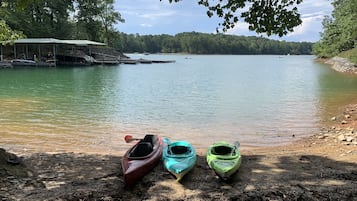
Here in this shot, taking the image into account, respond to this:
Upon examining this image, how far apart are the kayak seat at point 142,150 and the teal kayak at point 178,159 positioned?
349mm

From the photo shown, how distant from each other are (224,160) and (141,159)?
1.60 m

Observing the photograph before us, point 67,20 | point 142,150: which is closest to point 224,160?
point 142,150

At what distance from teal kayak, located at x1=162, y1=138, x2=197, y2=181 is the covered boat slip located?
140ft

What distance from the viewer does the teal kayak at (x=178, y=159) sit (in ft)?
21.2

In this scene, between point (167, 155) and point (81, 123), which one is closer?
point (167, 155)

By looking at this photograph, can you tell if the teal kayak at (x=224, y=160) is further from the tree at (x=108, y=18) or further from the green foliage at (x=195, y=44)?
the green foliage at (x=195, y=44)

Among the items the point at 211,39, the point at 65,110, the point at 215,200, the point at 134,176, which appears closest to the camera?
the point at 215,200

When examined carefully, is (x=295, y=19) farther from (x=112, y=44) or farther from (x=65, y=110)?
(x=112, y=44)

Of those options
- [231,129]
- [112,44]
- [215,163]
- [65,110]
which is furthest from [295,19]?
[112,44]

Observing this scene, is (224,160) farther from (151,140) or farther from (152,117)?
(152,117)

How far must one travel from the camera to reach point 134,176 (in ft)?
20.7

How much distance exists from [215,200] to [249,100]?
52.2ft

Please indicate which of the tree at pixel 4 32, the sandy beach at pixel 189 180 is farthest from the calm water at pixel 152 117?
the tree at pixel 4 32

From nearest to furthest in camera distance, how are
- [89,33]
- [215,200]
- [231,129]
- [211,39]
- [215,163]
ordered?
[215,200] < [215,163] < [231,129] < [89,33] < [211,39]
